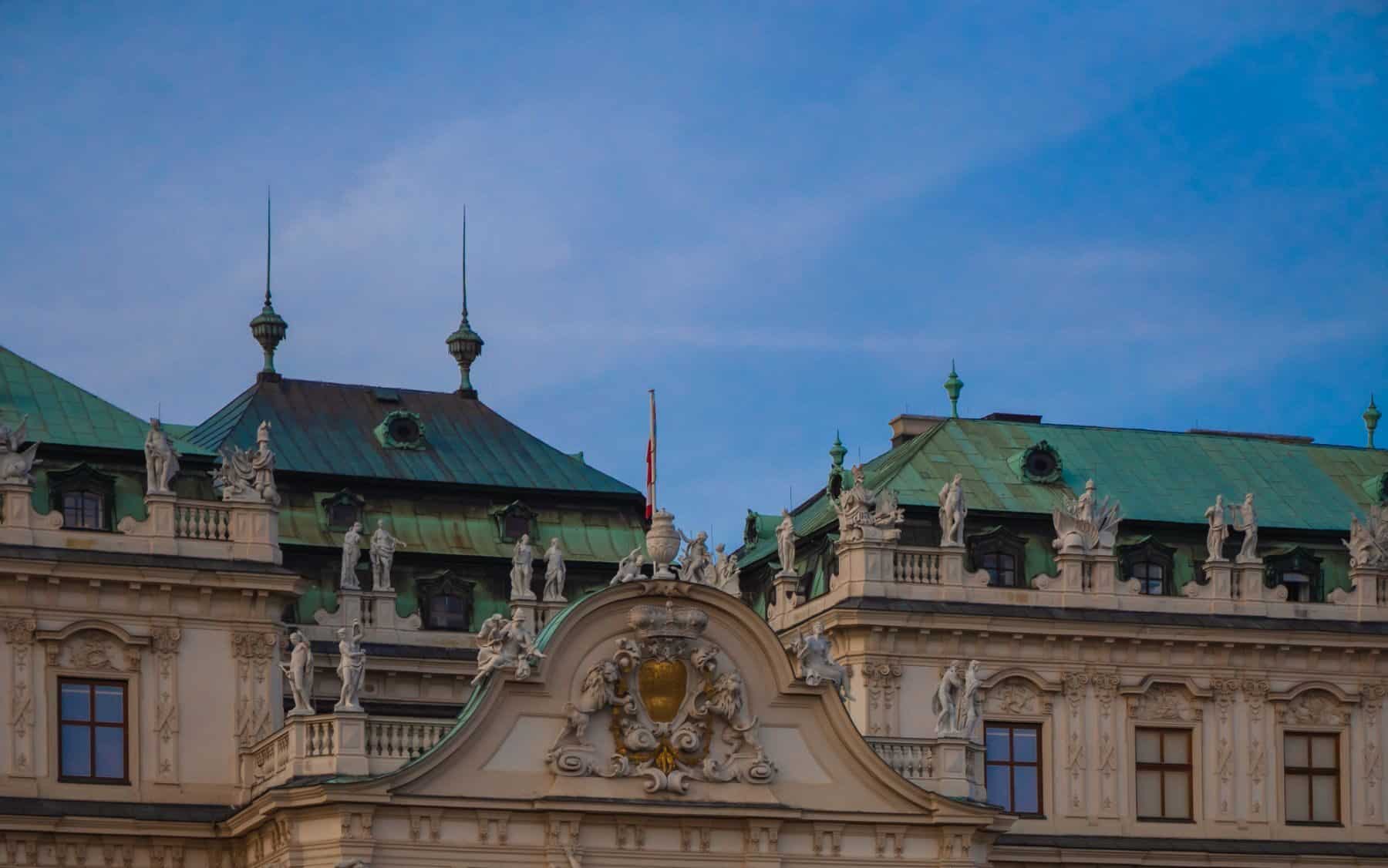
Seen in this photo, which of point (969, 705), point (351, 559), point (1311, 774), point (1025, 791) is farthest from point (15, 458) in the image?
point (1311, 774)

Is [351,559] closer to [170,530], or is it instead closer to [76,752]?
[170,530]

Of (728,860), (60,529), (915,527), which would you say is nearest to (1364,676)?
(915,527)

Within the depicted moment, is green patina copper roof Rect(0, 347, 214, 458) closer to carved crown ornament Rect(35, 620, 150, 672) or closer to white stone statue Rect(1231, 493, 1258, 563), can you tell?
carved crown ornament Rect(35, 620, 150, 672)

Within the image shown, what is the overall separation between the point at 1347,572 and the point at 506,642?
852 inches

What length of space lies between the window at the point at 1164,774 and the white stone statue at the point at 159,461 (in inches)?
834

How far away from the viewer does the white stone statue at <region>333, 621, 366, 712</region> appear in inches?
2534

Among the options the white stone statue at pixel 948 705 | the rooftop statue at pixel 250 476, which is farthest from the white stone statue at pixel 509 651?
the white stone statue at pixel 948 705

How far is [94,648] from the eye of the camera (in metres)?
68.1

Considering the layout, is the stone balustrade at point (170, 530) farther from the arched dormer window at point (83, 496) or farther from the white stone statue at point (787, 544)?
the white stone statue at point (787, 544)

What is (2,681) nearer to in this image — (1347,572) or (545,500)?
(545,500)

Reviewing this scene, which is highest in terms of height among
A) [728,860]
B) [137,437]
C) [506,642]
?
[137,437]

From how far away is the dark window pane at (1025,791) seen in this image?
73188mm

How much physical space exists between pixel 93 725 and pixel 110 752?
1.99ft

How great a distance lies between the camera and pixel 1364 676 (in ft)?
248
